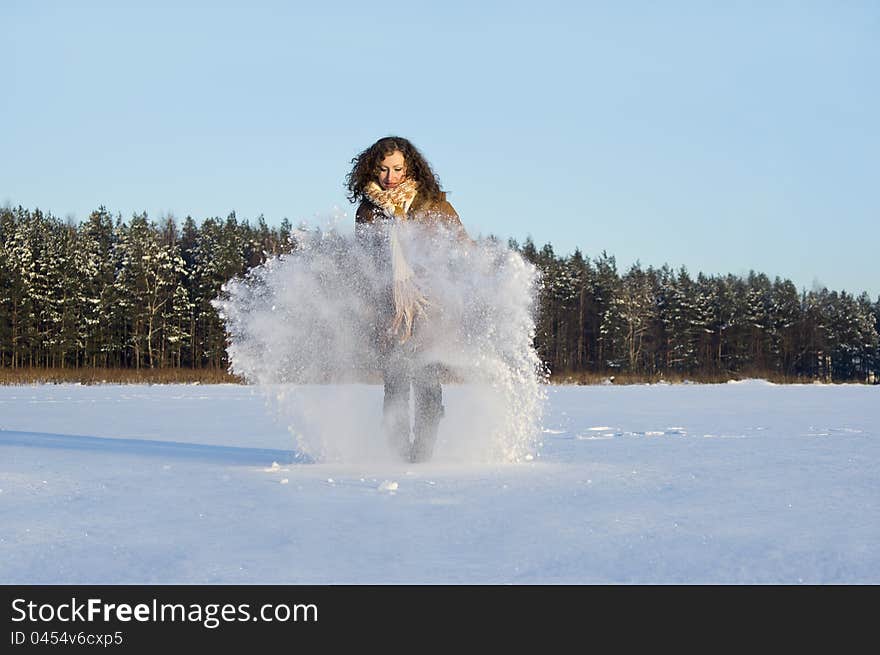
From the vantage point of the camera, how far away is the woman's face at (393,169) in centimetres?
621

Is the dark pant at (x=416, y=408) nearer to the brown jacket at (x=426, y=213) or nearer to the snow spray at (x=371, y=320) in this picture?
the snow spray at (x=371, y=320)

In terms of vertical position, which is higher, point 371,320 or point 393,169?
point 393,169

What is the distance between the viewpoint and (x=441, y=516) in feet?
11.8

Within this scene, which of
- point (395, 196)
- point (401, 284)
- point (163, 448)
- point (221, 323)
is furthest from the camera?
point (221, 323)

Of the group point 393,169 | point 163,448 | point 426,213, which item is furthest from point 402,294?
point 163,448

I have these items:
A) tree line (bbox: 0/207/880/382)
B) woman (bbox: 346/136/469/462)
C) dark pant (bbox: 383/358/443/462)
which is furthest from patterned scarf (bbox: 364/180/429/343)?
tree line (bbox: 0/207/880/382)

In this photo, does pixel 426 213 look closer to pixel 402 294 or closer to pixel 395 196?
pixel 395 196

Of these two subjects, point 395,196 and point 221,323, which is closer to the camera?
point 395,196

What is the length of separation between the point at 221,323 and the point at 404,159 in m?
38.7

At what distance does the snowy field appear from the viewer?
2695mm

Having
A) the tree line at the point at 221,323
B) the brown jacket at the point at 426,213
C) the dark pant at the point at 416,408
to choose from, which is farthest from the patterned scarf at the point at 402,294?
the tree line at the point at 221,323

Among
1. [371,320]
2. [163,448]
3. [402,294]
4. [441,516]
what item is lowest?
[163,448]

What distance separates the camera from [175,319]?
2330 inches
